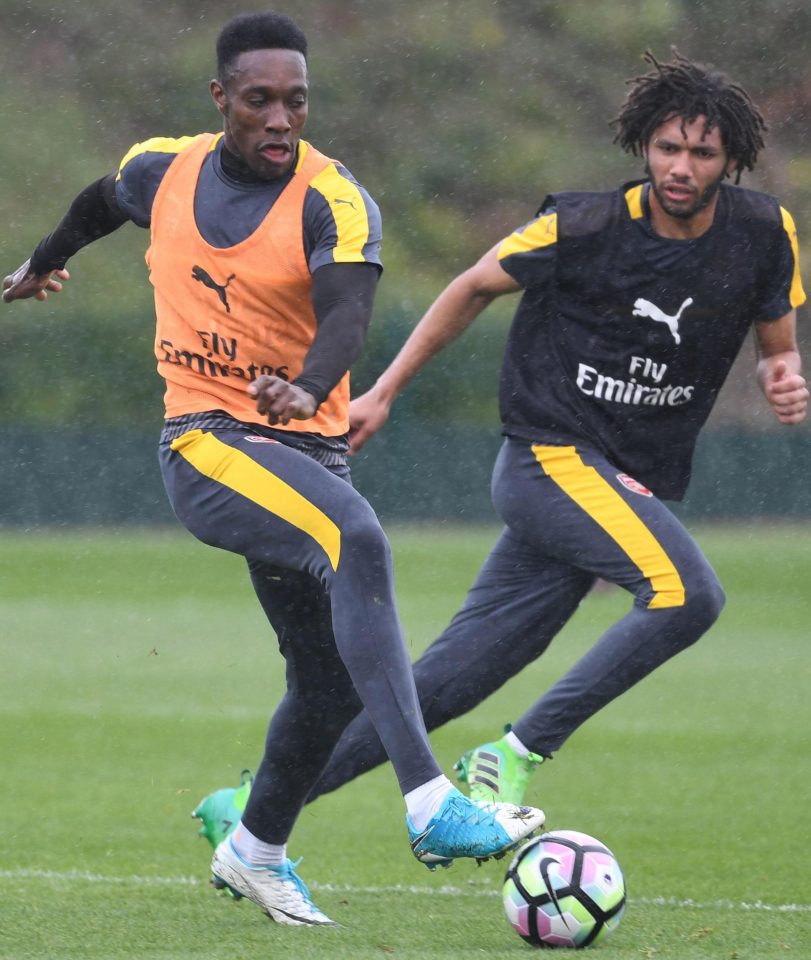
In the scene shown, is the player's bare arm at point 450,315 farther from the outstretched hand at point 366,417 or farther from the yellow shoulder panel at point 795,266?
the yellow shoulder panel at point 795,266

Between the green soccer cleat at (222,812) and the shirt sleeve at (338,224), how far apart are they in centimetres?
171

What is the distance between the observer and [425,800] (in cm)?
417

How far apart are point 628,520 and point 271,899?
145cm

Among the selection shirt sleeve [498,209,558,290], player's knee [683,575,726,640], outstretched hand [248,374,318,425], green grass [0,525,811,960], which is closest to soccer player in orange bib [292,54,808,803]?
shirt sleeve [498,209,558,290]

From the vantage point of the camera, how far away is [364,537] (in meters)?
4.28

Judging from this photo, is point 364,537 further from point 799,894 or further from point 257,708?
point 257,708

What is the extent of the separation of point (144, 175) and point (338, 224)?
0.67 metres

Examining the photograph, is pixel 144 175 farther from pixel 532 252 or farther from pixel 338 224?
pixel 532 252

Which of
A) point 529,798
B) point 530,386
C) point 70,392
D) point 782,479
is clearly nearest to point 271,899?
point 530,386

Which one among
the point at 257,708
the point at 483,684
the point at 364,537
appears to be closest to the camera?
the point at 364,537

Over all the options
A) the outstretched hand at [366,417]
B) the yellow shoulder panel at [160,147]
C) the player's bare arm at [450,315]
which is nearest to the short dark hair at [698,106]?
the player's bare arm at [450,315]

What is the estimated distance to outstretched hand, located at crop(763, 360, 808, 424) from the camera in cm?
516

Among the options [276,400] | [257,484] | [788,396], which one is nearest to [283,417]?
[276,400]

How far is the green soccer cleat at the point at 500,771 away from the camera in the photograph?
5.16 m
